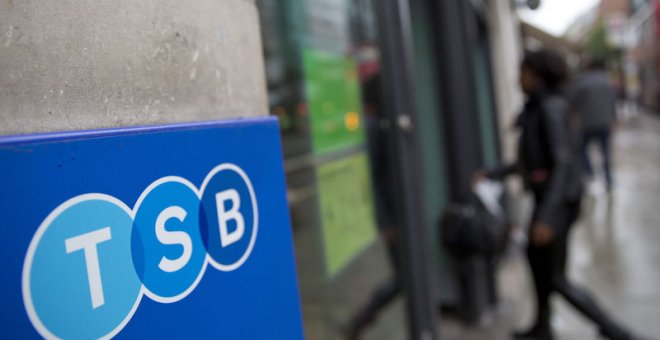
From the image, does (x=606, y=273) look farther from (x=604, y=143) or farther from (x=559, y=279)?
(x=604, y=143)

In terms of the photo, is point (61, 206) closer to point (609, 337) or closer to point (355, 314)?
point (355, 314)

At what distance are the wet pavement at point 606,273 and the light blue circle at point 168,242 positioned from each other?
3.02 m

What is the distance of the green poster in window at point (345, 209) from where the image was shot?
8.22 feet

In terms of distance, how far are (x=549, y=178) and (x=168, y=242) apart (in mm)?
2534

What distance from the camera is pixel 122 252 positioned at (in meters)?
0.80

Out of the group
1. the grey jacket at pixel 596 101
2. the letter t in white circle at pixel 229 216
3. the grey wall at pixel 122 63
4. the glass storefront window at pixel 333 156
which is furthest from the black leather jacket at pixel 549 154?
the grey jacket at pixel 596 101

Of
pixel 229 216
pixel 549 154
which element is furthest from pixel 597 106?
pixel 229 216

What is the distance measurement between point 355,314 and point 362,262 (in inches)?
10.8

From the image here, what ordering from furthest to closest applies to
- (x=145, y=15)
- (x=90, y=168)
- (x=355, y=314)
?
(x=355, y=314), (x=145, y=15), (x=90, y=168)

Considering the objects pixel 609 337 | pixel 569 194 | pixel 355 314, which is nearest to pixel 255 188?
pixel 355 314

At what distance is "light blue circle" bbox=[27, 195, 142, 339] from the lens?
691 millimetres

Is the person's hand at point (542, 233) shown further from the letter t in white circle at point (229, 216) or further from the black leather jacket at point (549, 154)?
the letter t in white circle at point (229, 216)

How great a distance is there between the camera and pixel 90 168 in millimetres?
753

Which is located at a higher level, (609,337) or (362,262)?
(362,262)
